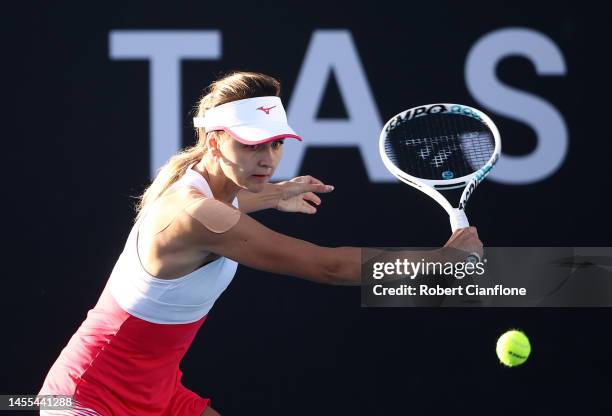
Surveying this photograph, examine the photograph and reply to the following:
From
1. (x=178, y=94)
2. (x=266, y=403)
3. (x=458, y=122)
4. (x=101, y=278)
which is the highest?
(x=178, y=94)

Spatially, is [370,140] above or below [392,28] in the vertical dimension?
below

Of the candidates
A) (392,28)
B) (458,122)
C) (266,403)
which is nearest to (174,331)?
(458,122)

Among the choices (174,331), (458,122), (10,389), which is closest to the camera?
(174,331)

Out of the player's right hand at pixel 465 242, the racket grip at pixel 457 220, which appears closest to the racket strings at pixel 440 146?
the racket grip at pixel 457 220

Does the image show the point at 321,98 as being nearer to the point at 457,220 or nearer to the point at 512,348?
the point at 512,348

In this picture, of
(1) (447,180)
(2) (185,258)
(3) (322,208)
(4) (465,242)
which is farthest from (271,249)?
(3) (322,208)

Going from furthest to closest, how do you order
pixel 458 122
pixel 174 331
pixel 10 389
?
1. pixel 10 389
2. pixel 458 122
3. pixel 174 331

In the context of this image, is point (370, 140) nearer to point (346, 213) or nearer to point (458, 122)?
point (346, 213)

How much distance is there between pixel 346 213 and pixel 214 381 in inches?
33.7

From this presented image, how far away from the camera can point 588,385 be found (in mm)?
4547

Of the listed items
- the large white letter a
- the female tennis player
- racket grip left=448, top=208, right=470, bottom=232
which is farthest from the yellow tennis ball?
the female tennis player

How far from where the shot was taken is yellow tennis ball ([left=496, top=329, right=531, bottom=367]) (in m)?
4.31

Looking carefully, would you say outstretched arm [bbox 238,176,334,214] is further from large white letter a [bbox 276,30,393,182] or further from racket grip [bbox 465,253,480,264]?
racket grip [bbox 465,253,480,264]

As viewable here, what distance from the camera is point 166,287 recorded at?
2.97m
